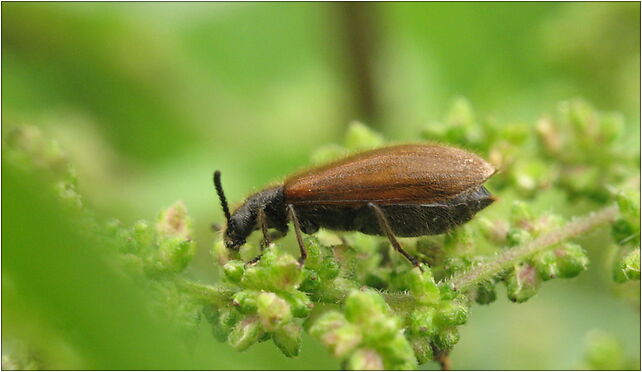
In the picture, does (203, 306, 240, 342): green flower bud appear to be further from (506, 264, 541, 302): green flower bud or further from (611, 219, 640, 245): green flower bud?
(611, 219, 640, 245): green flower bud

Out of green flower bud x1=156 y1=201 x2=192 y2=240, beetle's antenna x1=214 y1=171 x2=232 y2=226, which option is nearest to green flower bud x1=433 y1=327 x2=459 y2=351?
green flower bud x1=156 y1=201 x2=192 y2=240

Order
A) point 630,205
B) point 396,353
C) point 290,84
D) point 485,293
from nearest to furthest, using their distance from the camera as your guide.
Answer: point 396,353 < point 485,293 < point 630,205 < point 290,84

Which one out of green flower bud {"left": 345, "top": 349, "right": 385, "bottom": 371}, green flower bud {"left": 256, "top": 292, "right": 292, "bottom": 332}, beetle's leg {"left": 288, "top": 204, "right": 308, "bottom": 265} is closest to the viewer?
green flower bud {"left": 345, "top": 349, "right": 385, "bottom": 371}

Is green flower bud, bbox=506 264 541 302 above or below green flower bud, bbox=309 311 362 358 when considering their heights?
below

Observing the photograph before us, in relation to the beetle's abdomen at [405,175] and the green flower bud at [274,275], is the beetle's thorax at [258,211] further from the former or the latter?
the green flower bud at [274,275]

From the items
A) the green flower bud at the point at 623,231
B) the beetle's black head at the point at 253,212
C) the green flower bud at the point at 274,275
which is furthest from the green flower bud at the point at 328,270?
the green flower bud at the point at 623,231

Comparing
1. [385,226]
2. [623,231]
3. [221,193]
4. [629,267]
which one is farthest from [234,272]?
[623,231]

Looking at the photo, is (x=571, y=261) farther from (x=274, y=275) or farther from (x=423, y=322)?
(x=274, y=275)

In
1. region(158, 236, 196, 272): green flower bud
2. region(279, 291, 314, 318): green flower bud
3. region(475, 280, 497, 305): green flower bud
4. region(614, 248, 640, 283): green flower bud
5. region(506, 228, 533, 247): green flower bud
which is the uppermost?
region(158, 236, 196, 272): green flower bud
